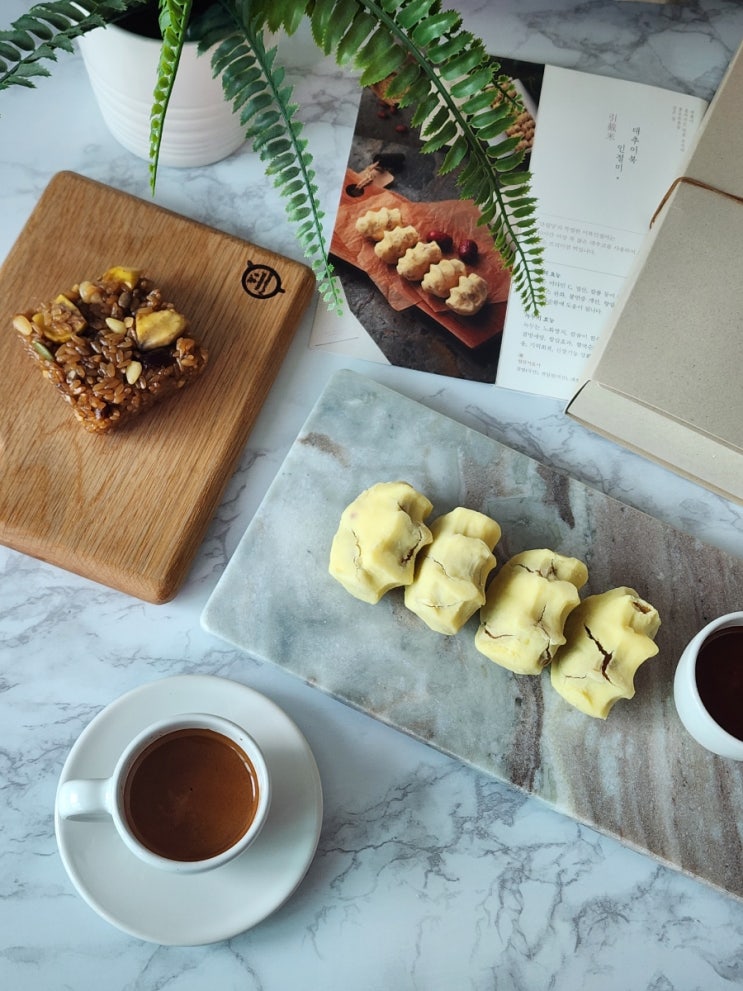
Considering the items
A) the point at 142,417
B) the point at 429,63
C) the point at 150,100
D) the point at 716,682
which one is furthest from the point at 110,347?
the point at 716,682

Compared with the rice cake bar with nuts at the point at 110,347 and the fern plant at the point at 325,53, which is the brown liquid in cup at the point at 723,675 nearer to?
the fern plant at the point at 325,53

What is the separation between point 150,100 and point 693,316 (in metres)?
0.62

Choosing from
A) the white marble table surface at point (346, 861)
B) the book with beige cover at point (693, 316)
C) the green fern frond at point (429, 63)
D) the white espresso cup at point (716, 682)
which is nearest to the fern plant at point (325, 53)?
the green fern frond at point (429, 63)

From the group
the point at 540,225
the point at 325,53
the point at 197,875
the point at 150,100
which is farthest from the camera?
the point at 540,225

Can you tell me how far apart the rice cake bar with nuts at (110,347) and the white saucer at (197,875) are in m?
0.29

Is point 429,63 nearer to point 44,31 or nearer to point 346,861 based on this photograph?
point 44,31

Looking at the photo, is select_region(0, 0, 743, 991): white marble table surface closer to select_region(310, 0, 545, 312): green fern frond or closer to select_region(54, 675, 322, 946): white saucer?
select_region(54, 675, 322, 946): white saucer

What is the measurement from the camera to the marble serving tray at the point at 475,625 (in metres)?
0.92

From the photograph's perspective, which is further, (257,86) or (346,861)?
(346,861)

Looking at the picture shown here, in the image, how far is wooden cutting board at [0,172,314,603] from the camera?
3.09 feet

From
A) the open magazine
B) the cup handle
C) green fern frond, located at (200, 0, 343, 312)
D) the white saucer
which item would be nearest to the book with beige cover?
the open magazine

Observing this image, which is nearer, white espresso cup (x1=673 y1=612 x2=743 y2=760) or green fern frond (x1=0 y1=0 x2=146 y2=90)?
green fern frond (x1=0 y1=0 x2=146 y2=90)

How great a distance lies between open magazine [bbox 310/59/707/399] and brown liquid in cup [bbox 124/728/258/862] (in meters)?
0.49

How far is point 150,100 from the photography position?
965 mm
